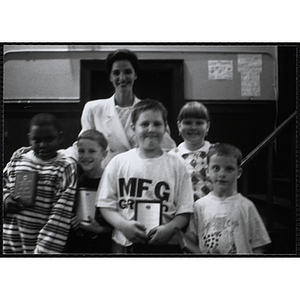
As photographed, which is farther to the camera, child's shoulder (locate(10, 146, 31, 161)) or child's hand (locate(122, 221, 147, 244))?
child's shoulder (locate(10, 146, 31, 161))

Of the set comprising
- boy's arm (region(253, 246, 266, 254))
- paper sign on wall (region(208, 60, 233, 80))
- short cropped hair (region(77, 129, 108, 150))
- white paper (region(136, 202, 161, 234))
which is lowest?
boy's arm (region(253, 246, 266, 254))

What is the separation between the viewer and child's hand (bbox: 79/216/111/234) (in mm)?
2719

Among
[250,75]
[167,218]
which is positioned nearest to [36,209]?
[167,218]

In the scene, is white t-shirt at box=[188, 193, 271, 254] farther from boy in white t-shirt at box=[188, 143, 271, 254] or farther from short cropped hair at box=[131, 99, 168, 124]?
short cropped hair at box=[131, 99, 168, 124]

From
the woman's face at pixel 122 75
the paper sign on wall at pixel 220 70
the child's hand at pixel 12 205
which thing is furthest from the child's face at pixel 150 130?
the child's hand at pixel 12 205

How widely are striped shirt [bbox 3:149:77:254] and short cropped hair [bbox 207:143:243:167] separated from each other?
1043mm

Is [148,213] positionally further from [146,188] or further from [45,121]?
[45,121]

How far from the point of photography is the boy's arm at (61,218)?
274 cm

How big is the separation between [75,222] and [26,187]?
47cm

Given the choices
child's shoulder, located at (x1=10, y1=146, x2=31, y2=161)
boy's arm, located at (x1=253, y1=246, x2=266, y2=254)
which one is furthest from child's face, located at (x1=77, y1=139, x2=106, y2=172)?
boy's arm, located at (x1=253, y1=246, x2=266, y2=254)

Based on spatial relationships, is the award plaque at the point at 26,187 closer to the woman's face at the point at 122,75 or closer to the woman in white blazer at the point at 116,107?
the woman in white blazer at the point at 116,107

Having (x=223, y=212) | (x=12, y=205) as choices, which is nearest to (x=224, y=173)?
(x=223, y=212)

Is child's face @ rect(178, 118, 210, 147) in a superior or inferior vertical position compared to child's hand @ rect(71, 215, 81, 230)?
superior

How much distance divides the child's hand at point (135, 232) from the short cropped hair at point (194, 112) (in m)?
0.85
